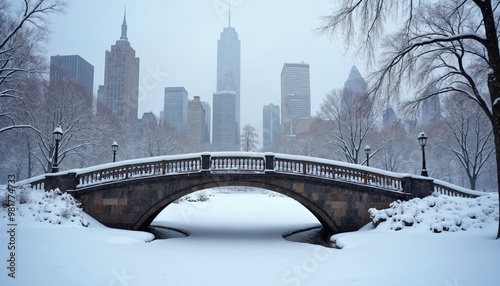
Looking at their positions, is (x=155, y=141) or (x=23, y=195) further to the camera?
(x=155, y=141)

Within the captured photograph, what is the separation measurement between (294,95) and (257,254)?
110 m

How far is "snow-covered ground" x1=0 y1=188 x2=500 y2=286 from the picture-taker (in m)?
6.99

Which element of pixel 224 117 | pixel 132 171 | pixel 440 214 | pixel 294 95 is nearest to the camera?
pixel 440 214

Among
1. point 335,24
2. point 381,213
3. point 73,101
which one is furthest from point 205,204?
point 335,24

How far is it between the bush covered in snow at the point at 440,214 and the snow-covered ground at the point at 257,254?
0.13 feet

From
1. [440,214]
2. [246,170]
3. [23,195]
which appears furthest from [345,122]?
[23,195]

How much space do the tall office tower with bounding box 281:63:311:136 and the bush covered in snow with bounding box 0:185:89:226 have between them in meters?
82.9

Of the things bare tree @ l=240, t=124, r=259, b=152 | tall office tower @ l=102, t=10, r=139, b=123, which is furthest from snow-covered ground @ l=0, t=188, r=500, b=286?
bare tree @ l=240, t=124, r=259, b=152

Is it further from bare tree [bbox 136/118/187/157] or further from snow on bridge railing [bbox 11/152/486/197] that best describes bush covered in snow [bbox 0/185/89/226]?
bare tree [bbox 136/118/187/157]

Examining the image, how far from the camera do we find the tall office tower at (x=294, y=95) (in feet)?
333

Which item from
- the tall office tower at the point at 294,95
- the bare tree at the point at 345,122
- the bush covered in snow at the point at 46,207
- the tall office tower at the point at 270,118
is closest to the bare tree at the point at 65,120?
the bush covered in snow at the point at 46,207

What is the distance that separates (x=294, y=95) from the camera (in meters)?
118

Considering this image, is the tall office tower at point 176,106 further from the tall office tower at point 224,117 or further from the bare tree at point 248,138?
the tall office tower at point 224,117

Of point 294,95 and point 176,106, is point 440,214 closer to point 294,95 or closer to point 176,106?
point 176,106
